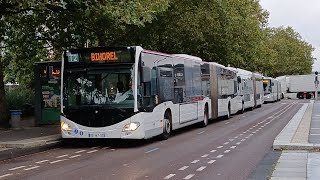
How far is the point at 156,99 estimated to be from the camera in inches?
648

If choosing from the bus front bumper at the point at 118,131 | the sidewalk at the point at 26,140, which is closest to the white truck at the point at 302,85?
the sidewalk at the point at 26,140

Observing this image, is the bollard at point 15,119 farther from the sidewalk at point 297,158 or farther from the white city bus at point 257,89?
the white city bus at point 257,89

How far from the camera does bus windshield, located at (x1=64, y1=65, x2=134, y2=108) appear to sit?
15.1 metres

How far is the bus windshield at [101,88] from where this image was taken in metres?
15.1

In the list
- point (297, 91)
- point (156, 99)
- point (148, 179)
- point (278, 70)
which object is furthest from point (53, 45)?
point (278, 70)

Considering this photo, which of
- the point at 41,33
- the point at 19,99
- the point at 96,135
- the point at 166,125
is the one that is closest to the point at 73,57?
the point at 96,135

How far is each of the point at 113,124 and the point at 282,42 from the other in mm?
87460

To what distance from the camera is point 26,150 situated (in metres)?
14.2

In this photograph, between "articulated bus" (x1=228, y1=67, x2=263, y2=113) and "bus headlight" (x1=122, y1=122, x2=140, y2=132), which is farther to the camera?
"articulated bus" (x1=228, y1=67, x2=263, y2=113)

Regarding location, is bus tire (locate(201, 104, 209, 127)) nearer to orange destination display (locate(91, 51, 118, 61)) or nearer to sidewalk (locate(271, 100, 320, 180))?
sidewalk (locate(271, 100, 320, 180))

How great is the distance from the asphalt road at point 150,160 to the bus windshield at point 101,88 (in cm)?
142

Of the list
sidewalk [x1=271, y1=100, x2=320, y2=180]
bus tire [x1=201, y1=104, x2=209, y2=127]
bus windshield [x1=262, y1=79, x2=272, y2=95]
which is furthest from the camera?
bus windshield [x1=262, y1=79, x2=272, y2=95]

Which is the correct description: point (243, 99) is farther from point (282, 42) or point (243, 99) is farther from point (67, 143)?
point (282, 42)

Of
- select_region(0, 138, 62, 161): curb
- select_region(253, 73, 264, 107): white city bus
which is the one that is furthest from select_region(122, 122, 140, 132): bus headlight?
select_region(253, 73, 264, 107): white city bus
